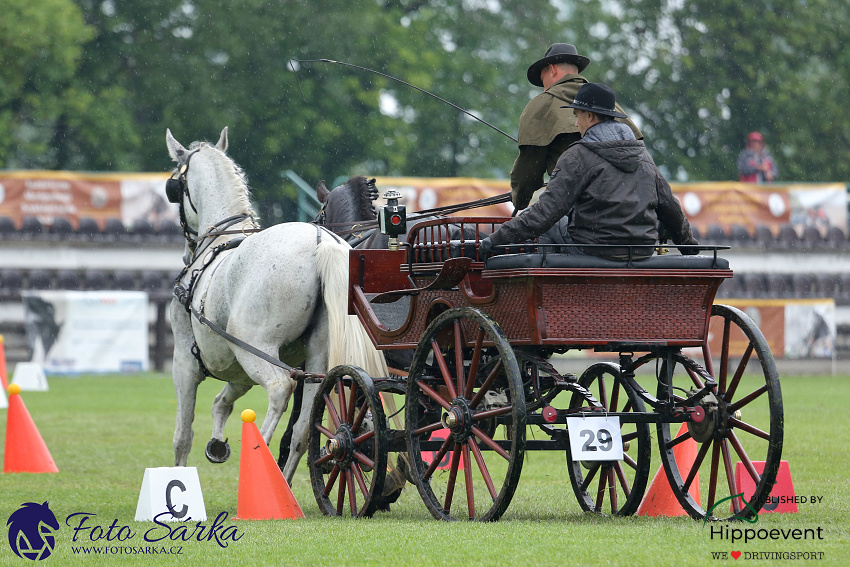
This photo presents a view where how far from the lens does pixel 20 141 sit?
111ft

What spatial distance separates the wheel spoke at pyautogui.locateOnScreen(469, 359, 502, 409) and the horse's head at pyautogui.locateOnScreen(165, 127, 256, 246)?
363 centimetres

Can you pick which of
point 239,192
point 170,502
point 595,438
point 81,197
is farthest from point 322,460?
point 81,197

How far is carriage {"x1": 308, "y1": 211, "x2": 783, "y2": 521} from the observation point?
19.3 ft

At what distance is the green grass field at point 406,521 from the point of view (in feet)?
17.1

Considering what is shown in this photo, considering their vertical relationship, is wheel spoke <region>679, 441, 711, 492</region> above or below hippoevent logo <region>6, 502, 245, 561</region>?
above

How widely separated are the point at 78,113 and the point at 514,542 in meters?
30.8

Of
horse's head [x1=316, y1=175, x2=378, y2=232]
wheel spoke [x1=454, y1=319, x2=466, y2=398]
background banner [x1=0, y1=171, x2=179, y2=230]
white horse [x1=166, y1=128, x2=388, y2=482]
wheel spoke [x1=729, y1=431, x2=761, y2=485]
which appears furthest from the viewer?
background banner [x1=0, y1=171, x2=179, y2=230]

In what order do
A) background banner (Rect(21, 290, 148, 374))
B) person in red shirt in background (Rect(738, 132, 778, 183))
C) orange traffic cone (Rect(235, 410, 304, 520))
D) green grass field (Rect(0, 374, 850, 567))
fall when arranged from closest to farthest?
green grass field (Rect(0, 374, 850, 567)) < orange traffic cone (Rect(235, 410, 304, 520)) < background banner (Rect(21, 290, 148, 374)) < person in red shirt in background (Rect(738, 132, 778, 183))

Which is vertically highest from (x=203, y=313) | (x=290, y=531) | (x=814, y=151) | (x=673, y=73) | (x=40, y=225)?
(x=673, y=73)

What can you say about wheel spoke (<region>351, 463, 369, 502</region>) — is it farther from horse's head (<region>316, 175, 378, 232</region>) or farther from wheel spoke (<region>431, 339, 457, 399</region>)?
horse's head (<region>316, 175, 378, 232</region>)

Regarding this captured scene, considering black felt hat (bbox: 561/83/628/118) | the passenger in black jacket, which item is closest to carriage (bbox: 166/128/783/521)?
the passenger in black jacket

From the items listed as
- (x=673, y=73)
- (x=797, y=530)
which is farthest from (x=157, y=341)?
(x=673, y=73)

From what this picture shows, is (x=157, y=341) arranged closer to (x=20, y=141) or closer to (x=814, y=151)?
(x=20, y=141)

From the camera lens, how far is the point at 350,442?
22.4ft
